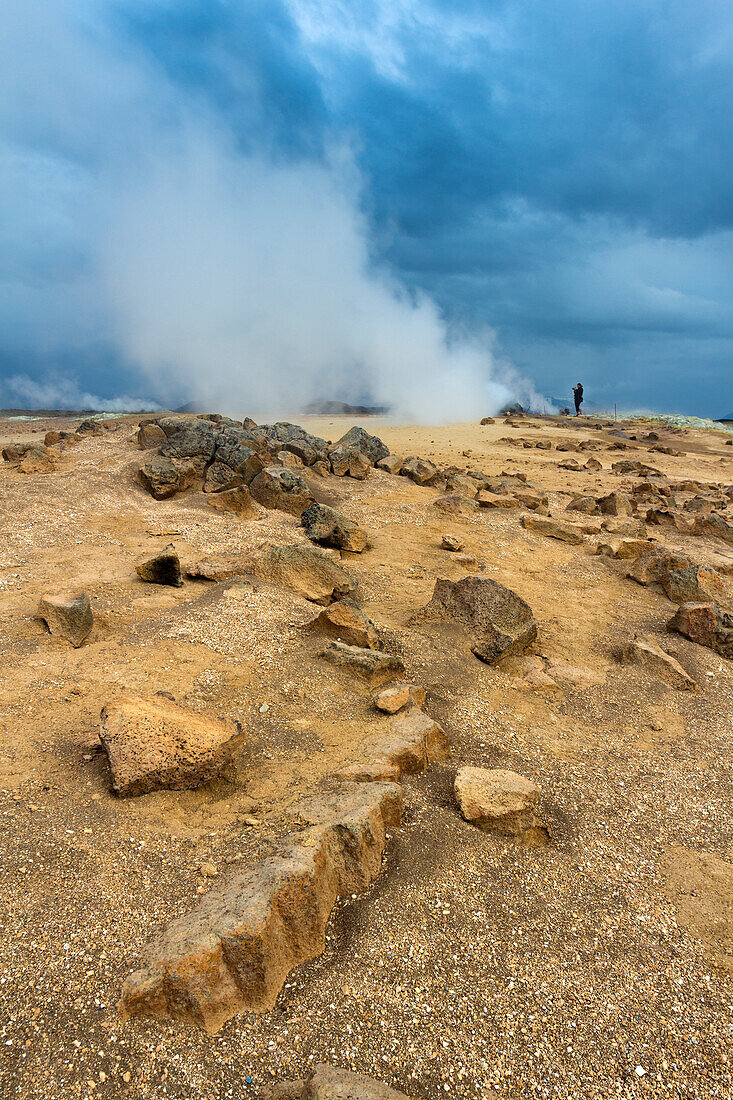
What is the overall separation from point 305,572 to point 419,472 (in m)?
7.61

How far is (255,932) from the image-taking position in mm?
2789

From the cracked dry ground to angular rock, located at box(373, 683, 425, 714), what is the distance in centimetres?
11

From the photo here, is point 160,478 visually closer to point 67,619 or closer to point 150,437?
point 150,437

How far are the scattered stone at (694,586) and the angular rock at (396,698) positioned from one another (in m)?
4.92

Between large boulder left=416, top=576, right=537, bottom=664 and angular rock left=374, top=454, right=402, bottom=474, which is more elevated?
angular rock left=374, top=454, right=402, bottom=474

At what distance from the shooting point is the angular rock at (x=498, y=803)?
3.92 m

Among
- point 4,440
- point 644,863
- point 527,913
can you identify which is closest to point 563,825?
point 644,863

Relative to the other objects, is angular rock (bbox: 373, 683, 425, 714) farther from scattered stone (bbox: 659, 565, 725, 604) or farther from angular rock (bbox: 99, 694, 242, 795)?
scattered stone (bbox: 659, 565, 725, 604)

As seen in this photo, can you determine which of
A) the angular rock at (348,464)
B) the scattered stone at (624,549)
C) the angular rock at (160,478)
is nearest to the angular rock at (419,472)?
the angular rock at (348,464)

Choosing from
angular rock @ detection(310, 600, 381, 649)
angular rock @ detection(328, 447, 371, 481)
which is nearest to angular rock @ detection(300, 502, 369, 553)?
angular rock @ detection(310, 600, 381, 649)

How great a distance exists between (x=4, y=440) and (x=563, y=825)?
21.8m

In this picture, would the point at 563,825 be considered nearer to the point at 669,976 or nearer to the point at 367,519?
the point at 669,976

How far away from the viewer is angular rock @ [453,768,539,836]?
3918mm

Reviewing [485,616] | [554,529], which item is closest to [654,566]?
[554,529]
